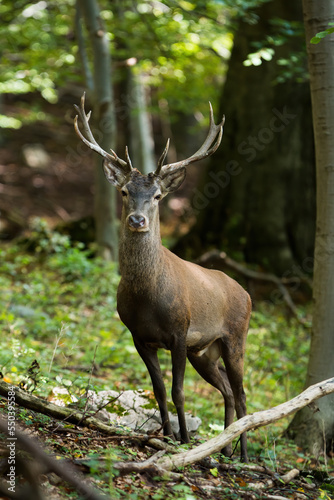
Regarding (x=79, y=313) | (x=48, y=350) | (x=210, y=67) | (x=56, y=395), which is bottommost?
(x=79, y=313)

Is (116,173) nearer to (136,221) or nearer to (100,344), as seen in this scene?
(136,221)

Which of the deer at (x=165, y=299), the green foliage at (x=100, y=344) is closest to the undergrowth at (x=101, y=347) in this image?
the green foliage at (x=100, y=344)

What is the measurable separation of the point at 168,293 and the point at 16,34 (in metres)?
10.9

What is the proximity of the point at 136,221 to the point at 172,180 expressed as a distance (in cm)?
83

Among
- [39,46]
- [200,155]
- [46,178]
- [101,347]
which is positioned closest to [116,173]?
[200,155]

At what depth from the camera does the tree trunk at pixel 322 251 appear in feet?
20.0

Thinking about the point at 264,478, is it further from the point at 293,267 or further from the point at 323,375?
the point at 293,267

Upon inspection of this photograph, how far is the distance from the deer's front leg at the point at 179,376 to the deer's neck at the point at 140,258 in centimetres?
62

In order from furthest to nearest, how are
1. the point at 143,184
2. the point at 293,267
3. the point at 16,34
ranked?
the point at 16,34
the point at 293,267
the point at 143,184

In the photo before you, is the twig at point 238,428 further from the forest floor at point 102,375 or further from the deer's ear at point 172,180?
the deer's ear at point 172,180

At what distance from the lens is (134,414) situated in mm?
5660

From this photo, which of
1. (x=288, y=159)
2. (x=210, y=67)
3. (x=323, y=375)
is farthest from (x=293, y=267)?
(x=210, y=67)

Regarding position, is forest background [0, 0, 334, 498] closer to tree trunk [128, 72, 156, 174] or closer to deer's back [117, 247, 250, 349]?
tree trunk [128, 72, 156, 174]

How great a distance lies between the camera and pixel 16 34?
1372 cm
